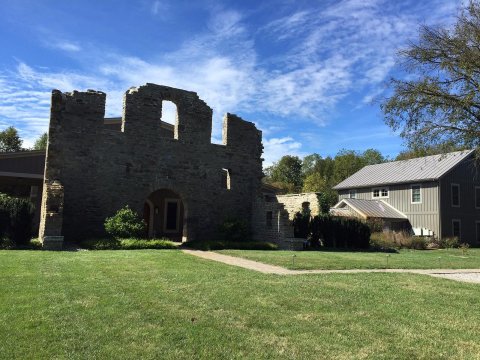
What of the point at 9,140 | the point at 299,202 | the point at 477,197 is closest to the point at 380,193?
the point at 477,197

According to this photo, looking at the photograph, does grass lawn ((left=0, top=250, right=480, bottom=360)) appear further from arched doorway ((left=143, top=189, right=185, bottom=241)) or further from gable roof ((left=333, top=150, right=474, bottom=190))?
gable roof ((left=333, top=150, right=474, bottom=190))

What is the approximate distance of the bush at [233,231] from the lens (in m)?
21.5

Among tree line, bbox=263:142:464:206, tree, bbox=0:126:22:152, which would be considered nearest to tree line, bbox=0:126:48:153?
tree, bbox=0:126:22:152

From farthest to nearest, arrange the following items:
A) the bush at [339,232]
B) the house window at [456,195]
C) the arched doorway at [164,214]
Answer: the house window at [456,195], the arched doorway at [164,214], the bush at [339,232]

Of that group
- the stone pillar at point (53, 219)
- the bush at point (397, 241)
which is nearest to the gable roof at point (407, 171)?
the bush at point (397, 241)

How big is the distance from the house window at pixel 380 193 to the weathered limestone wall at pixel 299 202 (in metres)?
15.8

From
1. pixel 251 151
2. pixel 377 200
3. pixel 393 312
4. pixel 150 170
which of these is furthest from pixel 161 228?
pixel 377 200

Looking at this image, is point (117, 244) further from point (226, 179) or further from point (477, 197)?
point (477, 197)

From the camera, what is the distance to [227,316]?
623 centimetres

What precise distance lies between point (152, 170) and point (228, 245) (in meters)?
5.35

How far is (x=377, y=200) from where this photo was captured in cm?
3788

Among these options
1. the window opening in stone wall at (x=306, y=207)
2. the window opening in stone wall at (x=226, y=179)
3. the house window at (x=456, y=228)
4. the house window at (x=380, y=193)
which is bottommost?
the house window at (x=456, y=228)

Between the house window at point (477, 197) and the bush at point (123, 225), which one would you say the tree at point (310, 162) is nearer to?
the house window at point (477, 197)

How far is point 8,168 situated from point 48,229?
33.3ft
